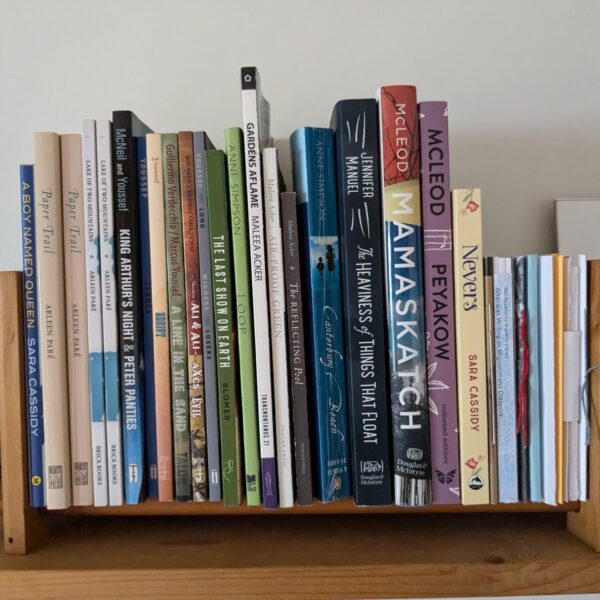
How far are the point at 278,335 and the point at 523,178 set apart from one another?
1.18 ft

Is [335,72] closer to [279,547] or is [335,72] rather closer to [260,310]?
[260,310]

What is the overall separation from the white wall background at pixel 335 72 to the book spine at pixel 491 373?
0.18 meters

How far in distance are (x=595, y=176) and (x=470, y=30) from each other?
0.22m

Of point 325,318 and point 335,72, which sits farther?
point 335,72

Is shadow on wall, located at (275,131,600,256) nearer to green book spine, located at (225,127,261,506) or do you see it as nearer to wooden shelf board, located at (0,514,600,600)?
green book spine, located at (225,127,261,506)

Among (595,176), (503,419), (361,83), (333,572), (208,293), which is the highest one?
(361,83)

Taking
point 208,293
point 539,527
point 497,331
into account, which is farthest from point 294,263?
point 539,527

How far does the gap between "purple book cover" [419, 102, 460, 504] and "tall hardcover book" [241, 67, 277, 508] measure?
135 millimetres

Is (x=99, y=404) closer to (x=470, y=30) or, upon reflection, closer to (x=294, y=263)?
(x=294, y=263)

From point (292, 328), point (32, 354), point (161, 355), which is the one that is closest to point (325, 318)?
point (292, 328)

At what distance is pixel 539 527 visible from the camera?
21.5 inches

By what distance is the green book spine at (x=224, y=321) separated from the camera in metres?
0.49

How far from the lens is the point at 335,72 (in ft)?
2.14

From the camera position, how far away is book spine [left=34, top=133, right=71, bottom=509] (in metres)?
0.49
